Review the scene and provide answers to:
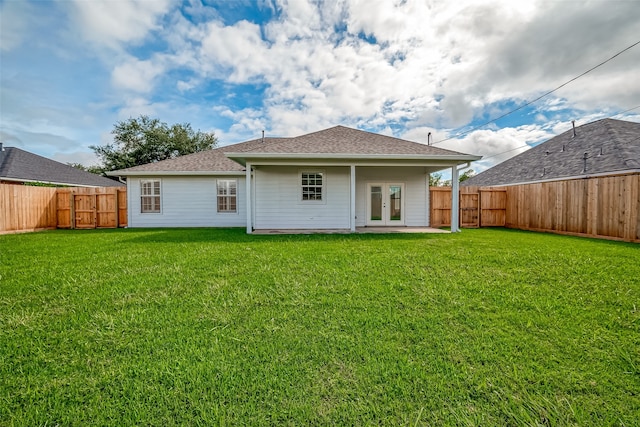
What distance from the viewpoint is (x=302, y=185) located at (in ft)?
37.4

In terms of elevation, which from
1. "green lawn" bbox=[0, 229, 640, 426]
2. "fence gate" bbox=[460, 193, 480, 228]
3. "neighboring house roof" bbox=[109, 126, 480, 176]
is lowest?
"green lawn" bbox=[0, 229, 640, 426]

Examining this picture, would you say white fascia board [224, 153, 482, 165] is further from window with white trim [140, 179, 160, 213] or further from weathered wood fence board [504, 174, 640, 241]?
window with white trim [140, 179, 160, 213]

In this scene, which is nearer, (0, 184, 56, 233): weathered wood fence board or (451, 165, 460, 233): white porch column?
(451, 165, 460, 233): white porch column

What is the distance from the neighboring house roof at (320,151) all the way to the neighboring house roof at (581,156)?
23.3 ft

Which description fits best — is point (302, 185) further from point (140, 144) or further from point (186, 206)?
point (140, 144)

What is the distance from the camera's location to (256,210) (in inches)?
450

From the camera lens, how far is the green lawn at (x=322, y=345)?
1.90m

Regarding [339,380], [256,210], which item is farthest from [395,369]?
[256,210]

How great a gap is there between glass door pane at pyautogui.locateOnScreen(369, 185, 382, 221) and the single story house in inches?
1.8

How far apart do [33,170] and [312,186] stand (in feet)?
60.3

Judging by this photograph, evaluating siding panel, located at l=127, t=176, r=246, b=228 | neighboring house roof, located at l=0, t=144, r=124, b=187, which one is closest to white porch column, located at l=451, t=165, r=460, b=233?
siding panel, located at l=127, t=176, r=246, b=228

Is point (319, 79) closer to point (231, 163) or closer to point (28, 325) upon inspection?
point (231, 163)

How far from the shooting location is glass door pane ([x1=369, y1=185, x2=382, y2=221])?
1229 cm

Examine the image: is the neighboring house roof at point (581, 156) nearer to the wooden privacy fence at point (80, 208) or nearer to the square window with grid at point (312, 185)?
the square window with grid at point (312, 185)
